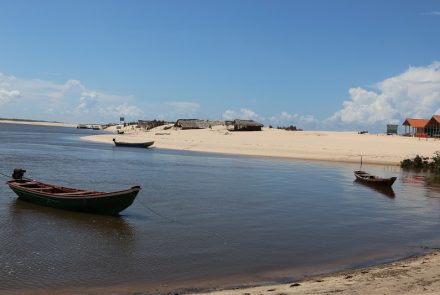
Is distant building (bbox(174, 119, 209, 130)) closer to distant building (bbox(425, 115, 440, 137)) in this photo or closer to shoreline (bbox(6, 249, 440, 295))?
distant building (bbox(425, 115, 440, 137))

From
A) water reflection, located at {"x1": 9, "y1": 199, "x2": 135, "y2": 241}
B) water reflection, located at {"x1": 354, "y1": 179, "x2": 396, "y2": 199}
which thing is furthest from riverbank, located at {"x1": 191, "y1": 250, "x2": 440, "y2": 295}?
water reflection, located at {"x1": 354, "y1": 179, "x2": 396, "y2": 199}

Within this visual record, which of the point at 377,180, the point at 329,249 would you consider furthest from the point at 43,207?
the point at 377,180

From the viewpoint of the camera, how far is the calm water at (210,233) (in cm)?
1174

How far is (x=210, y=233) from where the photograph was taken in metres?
16.0

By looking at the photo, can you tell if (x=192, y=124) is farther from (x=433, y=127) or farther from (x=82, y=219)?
(x=82, y=219)

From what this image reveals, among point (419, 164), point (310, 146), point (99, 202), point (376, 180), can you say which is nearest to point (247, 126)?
point (310, 146)

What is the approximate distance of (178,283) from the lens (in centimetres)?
1086

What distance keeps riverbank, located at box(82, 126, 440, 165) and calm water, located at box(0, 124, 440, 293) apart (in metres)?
21.8

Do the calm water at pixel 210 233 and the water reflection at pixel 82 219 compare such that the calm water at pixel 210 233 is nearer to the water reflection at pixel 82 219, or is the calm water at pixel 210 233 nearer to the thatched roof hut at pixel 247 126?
the water reflection at pixel 82 219

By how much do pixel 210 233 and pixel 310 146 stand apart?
44.1 metres

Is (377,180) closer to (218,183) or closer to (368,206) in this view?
(368,206)

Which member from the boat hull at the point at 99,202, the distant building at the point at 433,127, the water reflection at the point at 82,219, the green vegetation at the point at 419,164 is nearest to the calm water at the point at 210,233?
the water reflection at the point at 82,219

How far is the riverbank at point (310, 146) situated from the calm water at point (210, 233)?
71.6ft

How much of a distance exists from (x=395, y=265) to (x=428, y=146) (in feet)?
159
